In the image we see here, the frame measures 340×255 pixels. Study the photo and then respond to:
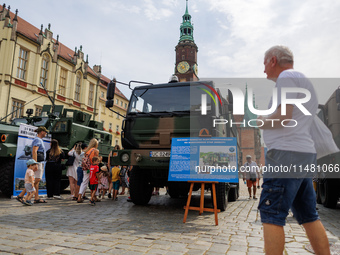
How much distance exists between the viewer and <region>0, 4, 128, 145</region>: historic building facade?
28.1 m

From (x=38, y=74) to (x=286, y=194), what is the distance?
33.9 meters

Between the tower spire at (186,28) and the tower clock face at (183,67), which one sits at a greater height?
the tower spire at (186,28)

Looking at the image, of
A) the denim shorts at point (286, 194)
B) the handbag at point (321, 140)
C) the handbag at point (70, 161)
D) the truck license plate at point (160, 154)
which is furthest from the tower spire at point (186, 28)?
the denim shorts at point (286, 194)

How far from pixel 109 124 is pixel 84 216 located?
42357mm

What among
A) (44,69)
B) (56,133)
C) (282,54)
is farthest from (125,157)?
(44,69)

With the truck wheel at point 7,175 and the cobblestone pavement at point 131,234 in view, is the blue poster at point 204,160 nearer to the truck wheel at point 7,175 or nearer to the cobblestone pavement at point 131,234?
the cobblestone pavement at point 131,234

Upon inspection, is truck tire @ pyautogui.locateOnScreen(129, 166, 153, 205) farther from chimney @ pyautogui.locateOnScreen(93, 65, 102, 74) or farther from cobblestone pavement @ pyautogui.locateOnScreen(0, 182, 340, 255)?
chimney @ pyautogui.locateOnScreen(93, 65, 102, 74)

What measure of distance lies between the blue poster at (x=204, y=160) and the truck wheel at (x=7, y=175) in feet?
16.3

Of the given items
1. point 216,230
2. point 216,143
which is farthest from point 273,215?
point 216,143

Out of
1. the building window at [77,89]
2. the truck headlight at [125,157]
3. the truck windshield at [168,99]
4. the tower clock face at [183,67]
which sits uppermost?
the tower clock face at [183,67]

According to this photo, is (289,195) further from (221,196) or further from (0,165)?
(0,165)

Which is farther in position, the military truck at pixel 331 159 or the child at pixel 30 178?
the child at pixel 30 178

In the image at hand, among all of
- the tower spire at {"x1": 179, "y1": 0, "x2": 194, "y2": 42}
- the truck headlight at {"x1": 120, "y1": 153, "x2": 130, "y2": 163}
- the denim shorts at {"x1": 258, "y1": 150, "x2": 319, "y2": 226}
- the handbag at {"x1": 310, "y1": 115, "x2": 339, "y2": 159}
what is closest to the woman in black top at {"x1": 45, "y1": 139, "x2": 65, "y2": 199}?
the truck headlight at {"x1": 120, "y1": 153, "x2": 130, "y2": 163}

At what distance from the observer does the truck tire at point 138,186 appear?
276 inches
